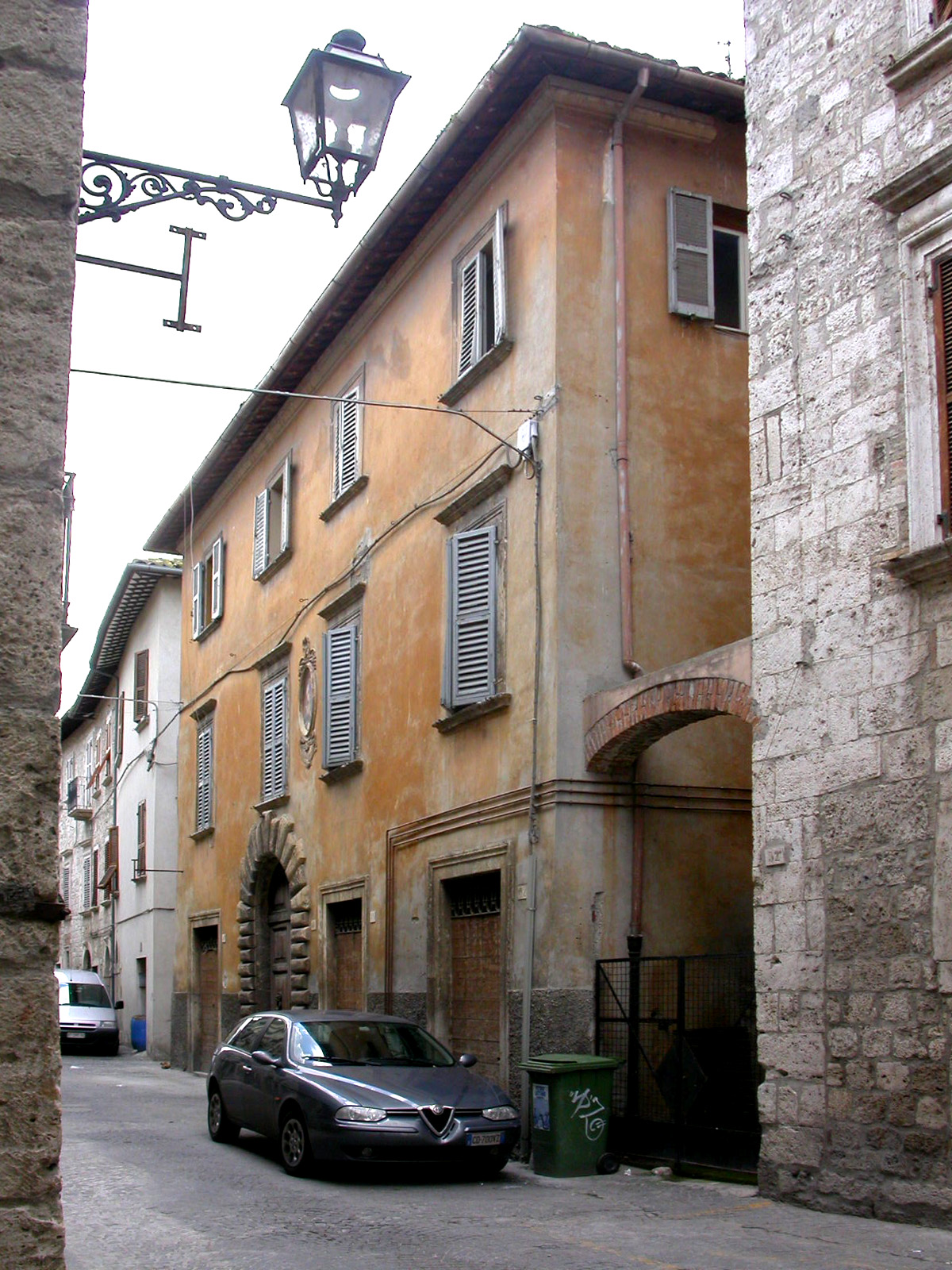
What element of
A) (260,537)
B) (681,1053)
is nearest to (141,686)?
(260,537)

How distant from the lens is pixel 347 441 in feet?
64.5

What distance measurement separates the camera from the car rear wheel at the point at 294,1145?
11.8 metres

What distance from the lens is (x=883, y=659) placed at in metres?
9.41

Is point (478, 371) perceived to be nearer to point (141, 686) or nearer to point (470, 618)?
point (470, 618)

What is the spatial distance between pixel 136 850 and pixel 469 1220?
80.4 ft

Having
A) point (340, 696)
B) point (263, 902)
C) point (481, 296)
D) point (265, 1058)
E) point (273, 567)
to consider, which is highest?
point (481, 296)

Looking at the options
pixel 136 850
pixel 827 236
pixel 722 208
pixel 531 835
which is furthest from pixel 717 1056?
pixel 136 850

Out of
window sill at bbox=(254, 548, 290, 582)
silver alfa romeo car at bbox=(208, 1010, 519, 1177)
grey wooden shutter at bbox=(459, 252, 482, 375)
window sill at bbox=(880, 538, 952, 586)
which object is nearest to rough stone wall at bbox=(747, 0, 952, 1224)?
window sill at bbox=(880, 538, 952, 586)

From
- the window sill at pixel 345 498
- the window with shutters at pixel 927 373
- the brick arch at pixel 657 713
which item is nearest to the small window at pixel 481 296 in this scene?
the window sill at pixel 345 498

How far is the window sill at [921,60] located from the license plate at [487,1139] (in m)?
8.06

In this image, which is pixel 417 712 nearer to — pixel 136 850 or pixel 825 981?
pixel 825 981

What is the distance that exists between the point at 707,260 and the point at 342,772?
25.2 feet

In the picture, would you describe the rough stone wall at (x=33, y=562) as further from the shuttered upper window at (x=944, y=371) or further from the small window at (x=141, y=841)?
the small window at (x=141, y=841)

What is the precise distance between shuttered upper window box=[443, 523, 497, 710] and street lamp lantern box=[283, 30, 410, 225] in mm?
8020
